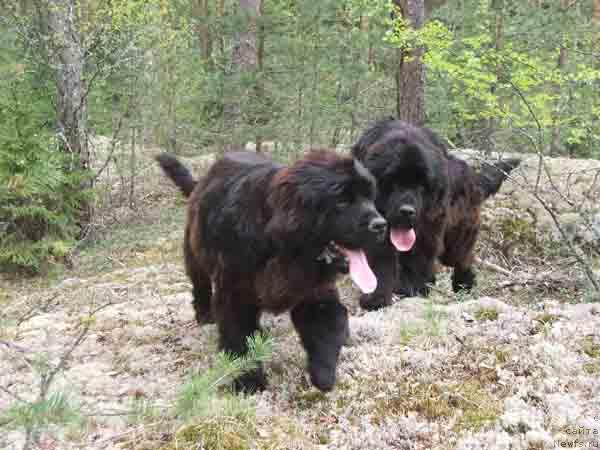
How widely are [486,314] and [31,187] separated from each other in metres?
7.84

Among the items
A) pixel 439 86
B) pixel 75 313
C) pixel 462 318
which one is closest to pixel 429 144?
pixel 462 318

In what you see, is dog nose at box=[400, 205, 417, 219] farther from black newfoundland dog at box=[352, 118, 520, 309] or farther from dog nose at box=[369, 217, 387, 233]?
dog nose at box=[369, 217, 387, 233]

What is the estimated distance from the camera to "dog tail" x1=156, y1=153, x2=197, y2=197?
19.5ft

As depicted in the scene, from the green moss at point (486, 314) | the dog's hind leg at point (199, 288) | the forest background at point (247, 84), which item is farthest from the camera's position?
the forest background at point (247, 84)

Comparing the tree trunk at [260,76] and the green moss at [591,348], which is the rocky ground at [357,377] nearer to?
the green moss at [591,348]

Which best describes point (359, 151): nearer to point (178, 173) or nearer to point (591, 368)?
point (178, 173)

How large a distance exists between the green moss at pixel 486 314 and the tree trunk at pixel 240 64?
27.1 feet

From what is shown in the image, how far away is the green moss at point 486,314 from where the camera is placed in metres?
4.82

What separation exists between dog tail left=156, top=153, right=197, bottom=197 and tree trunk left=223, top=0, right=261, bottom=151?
6.24m

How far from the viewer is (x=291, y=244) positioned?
11.9 feet

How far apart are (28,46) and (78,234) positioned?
371cm

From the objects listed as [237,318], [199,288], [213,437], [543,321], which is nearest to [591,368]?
[543,321]

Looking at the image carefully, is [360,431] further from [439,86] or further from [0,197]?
[439,86]

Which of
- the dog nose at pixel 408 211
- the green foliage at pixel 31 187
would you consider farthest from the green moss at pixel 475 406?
the green foliage at pixel 31 187
